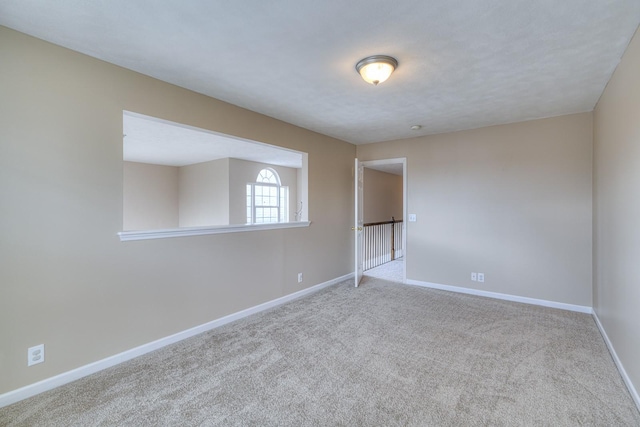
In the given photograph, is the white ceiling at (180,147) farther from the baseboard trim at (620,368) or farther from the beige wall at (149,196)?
the baseboard trim at (620,368)

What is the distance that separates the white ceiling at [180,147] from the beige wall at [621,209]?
3.35 metres

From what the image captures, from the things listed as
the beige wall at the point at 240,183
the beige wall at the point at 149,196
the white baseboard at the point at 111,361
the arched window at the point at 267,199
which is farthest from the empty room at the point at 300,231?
the beige wall at the point at 149,196

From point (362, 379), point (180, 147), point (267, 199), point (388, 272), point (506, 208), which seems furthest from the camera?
point (267, 199)

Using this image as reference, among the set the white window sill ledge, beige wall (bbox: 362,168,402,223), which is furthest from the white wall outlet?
beige wall (bbox: 362,168,402,223)

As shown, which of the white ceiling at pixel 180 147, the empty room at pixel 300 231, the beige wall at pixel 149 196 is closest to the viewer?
the empty room at pixel 300 231

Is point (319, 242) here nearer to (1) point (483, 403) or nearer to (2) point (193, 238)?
(2) point (193, 238)

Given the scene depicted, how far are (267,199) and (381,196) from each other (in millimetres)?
3129

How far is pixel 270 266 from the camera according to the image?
373 cm

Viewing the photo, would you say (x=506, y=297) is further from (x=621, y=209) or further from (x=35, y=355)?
(x=35, y=355)

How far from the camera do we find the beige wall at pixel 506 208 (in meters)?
3.56

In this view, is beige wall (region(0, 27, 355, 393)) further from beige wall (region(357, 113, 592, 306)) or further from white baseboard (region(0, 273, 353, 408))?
beige wall (region(357, 113, 592, 306))

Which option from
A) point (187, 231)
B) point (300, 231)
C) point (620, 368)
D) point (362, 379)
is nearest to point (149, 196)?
point (300, 231)

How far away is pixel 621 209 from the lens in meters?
2.23

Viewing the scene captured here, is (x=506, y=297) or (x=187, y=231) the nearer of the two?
(x=187, y=231)
